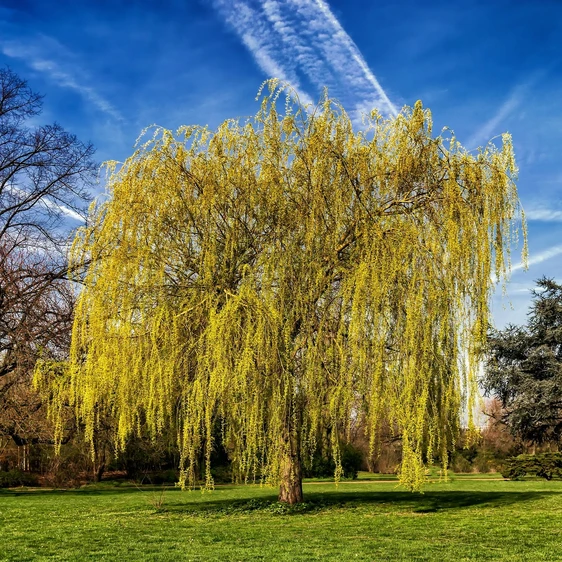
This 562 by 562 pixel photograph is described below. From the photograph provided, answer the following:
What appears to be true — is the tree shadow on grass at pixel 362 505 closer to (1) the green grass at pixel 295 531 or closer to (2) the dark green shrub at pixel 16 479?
(1) the green grass at pixel 295 531

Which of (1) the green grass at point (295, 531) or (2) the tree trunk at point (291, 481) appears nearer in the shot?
(1) the green grass at point (295, 531)

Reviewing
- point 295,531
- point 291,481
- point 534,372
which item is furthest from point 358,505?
point 534,372

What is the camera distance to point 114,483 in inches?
947

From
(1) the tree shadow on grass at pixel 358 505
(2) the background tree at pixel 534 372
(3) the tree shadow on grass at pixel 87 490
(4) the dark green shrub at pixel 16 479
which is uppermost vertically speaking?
→ (2) the background tree at pixel 534 372

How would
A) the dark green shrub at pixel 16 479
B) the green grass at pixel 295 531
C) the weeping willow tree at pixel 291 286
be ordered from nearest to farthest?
the green grass at pixel 295 531
the weeping willow tree at pixel 291 286
the dark green shrub at pixel 16 479

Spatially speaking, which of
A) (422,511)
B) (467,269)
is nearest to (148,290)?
(467,269)

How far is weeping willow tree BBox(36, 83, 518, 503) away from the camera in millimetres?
8914

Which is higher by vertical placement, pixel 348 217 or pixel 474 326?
pixel 348 217

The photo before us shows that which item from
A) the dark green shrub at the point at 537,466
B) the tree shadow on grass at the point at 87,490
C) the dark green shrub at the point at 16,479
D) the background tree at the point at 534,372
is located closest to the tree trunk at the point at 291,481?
the tree shadow on grass at the point at 87,490

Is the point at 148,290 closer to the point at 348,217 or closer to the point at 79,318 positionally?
the point at 79,318

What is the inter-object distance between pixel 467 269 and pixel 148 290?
4867mm

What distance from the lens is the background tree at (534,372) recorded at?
20.8m

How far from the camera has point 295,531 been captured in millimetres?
8586

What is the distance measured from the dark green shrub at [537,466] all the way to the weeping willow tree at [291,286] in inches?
662
